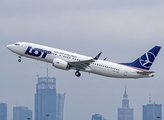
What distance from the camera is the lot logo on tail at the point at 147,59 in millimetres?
106562

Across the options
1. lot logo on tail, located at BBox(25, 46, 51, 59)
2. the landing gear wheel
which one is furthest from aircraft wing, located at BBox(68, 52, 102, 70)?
lot logo on tail, located at BBox(25, 46, 51, 59)

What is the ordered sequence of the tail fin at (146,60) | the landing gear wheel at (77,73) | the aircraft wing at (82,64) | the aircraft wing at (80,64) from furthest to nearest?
the tail fin at (146,60) → the landing gear wheel at (77,73) → the aircraft wing at (80,64) → the aircraft wing at (82,64)

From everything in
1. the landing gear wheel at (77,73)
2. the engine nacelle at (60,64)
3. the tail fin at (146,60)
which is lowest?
the landing gear wheel at (77,73)

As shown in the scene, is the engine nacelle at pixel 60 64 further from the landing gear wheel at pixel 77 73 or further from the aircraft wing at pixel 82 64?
the landing gear wheel at pixel 77 73

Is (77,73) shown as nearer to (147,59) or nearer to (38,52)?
(38,52)

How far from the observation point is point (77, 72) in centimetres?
10531

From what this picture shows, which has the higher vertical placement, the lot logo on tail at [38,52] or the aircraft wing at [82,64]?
the lot logo on tail at [38,52]

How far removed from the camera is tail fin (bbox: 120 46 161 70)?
106 metres

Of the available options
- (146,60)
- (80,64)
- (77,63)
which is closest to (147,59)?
(146,60)

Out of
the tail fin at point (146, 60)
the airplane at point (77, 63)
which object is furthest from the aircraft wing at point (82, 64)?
the tail fin at point (146, 60)

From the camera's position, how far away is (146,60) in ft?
352

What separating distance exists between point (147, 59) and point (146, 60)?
1.35 feet

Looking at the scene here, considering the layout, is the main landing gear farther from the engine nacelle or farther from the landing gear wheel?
the engine nacelle

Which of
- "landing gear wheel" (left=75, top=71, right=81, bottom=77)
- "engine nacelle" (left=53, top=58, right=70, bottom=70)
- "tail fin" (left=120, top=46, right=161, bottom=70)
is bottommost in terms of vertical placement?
"landing gear wheel" (left=75, top=71, right=81, bottom=77)
